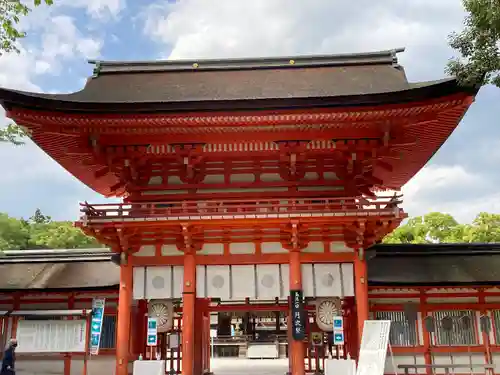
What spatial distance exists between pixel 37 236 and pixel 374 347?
53.7 m

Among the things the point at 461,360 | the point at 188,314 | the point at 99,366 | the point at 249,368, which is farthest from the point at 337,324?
the point at 249,368

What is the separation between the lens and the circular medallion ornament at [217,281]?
13211 mm

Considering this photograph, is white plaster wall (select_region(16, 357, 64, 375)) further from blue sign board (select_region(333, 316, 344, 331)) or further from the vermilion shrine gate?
blue sign board (select_region(333, 316, 344, 331))

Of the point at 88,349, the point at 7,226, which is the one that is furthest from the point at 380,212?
the point at 7,226

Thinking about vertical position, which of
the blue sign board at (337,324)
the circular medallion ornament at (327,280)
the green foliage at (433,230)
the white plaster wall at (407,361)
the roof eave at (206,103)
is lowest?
the white plaster wall at (407,361)

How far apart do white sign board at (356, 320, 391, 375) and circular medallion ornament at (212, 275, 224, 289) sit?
12.5 ft

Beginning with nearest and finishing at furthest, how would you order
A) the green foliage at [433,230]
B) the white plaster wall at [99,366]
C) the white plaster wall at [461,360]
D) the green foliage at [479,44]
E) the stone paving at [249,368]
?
1. the green foliage at [479,44]
2. the white plaster wall at [461,360]
3. the white plaster wall at [99,366]
4. the stone paving at [249,368]
5. the green foliage at [433,230]

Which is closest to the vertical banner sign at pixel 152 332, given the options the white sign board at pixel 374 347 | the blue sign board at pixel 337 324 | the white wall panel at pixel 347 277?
the blue sign board at pixel 337 324

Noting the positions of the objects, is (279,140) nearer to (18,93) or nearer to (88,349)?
(18,93)

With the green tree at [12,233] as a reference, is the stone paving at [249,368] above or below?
below

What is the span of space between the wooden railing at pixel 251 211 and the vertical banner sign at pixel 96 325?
101 inches

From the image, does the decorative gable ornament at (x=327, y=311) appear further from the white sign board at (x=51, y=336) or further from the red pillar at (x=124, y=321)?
the white sign board at (x=51, y=336)

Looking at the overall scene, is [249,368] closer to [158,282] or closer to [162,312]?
[162,312]

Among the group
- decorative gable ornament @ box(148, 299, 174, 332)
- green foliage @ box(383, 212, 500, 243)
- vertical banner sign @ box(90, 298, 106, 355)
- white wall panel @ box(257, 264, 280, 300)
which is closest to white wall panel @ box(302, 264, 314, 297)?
white wall panel @ box(257, 264, 280, 300)
